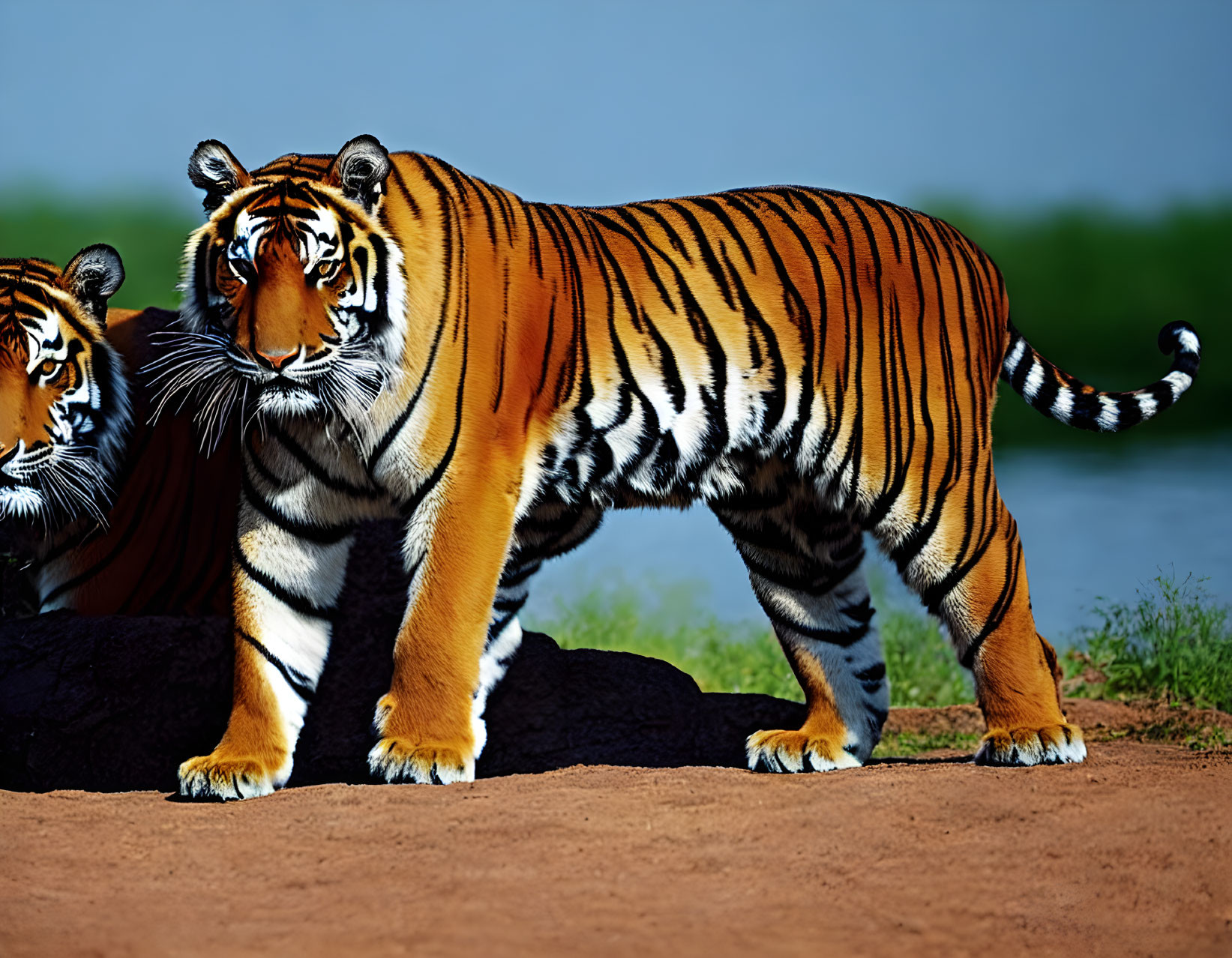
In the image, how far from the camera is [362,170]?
396cm

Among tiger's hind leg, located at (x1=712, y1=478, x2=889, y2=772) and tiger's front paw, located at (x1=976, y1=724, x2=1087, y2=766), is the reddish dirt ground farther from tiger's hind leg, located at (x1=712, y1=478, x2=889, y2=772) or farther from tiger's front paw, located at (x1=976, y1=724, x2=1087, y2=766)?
tiger's hind leg, located at (x1=712, y1=478, x2=889, y2=772)

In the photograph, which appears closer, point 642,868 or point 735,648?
point 642,868

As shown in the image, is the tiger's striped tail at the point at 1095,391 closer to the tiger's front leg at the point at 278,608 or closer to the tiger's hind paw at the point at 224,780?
the tiger's front leg at the point at 278,608

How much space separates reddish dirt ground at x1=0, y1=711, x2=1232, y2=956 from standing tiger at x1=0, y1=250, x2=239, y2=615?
3.21 feet

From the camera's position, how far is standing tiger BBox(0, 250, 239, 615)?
14.4 feet

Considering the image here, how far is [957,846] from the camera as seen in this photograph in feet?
10.7

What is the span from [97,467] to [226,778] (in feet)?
4.05

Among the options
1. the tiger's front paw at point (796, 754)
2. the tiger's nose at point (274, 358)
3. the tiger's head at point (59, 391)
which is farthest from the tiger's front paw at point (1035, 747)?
the tiger's head at point (59, 391)

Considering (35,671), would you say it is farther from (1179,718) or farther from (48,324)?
(1179,718)

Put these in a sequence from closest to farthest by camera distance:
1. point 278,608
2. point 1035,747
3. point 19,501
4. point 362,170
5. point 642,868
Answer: point 642,868 < point 362,170 < point 278,608 < point 1035,747 < point 19,501

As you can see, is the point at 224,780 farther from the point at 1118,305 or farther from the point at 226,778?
the point at 1118,305

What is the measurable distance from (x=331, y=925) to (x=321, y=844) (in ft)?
1.64

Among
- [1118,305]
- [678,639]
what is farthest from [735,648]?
[1118,305]

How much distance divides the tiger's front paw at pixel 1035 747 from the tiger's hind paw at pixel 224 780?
78.1 inches
